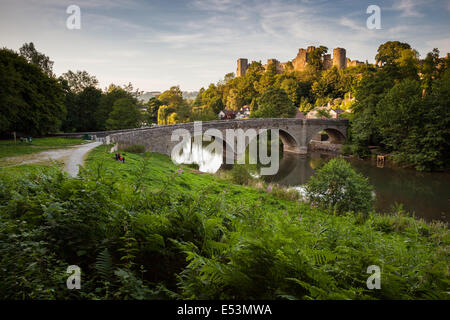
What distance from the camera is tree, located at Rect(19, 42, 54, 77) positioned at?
34.6 m

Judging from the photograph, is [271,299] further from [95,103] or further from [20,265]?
[95,103]

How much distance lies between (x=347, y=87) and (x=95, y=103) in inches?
2209

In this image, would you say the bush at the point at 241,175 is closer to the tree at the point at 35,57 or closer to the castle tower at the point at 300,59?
the tree at the point at 35,57

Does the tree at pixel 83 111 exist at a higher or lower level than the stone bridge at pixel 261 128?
higher

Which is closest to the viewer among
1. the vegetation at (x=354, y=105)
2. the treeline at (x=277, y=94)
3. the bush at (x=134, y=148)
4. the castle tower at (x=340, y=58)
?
the bush at (x=134, y=148)

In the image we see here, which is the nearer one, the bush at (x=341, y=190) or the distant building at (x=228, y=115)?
the bush at (x=341, y=190)

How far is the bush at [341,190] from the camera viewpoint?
13.0 m

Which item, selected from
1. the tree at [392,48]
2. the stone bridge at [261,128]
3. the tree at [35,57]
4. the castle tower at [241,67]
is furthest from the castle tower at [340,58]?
the tree at [35,57]

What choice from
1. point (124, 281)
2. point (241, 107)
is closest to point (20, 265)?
point (124, 281)

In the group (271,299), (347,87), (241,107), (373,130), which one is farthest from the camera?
(241,107)

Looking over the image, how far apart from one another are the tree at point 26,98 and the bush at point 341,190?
21571mm

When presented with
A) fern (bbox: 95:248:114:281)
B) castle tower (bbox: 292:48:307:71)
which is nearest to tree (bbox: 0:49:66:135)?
fern (bbox: 95:248:114:281)

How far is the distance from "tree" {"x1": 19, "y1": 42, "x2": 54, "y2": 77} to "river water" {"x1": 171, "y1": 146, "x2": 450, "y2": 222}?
1023 inches

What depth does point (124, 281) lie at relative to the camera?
2.07 meters
